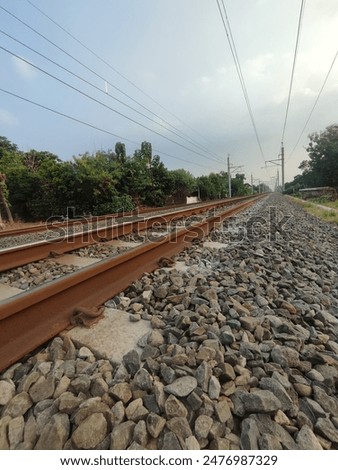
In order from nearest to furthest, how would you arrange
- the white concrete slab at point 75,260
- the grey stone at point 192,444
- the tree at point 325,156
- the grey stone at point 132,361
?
the grey stone at point 192,444
the grey stone at point 132,361
the white concrete slab at point 75,260
the tree at point 325,156

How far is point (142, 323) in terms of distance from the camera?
1.74 m

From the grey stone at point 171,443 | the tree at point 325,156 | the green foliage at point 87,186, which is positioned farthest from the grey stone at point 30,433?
the tree at point 325,156

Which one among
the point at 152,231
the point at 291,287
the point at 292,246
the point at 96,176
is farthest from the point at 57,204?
the point at 291,287

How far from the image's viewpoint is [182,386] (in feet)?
3.70

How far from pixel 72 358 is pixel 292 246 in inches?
149

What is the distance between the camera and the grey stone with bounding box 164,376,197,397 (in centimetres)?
110

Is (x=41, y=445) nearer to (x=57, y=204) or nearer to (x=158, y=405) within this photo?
(x=158, y=405)

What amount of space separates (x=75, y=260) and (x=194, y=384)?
275 centimetres

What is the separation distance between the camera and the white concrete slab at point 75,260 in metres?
3.31

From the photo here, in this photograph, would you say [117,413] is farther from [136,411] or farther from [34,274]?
[34,274]

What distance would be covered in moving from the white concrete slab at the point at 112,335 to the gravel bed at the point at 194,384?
0.05m

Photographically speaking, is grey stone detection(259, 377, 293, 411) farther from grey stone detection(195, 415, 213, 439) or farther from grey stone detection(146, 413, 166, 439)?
grey stone detection(146, 413, 166, 439)

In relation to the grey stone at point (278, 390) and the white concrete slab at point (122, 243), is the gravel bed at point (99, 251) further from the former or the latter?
the grey stone at point (278, 390)

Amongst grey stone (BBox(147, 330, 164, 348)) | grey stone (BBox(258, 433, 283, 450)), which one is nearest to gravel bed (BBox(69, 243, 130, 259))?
grey stone (BBox(147, 330, 164, 348))
